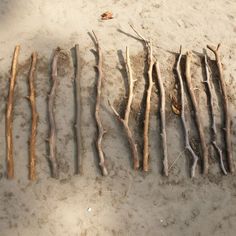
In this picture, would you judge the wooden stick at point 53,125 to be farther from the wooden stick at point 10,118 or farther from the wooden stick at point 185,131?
the wooden stick at point 185,131

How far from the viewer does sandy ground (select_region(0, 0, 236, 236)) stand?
12.3 feet

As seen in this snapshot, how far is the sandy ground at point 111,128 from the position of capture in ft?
12.3

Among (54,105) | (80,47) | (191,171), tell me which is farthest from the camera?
(80,47)

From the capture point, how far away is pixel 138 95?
4355 mm

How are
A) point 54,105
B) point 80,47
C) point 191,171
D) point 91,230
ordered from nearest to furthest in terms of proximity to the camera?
1. point 91,230
2. point 191,171
3. point 54,105
4. point 80,47

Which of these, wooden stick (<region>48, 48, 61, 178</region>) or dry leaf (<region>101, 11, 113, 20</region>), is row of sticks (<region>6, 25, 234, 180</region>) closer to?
wooden stick (<region>48, 48, 61, 178</region>)

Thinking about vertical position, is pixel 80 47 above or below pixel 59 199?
above

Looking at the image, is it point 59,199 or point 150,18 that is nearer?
point 59,199

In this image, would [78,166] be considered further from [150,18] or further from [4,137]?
[150,18]

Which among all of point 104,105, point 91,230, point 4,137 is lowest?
point 91,230

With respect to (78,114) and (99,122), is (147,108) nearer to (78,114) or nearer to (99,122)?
(99,122)

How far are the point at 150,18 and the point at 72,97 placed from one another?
4.48 feet

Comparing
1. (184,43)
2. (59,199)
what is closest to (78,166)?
(59,199)

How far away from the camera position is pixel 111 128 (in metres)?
4.14
